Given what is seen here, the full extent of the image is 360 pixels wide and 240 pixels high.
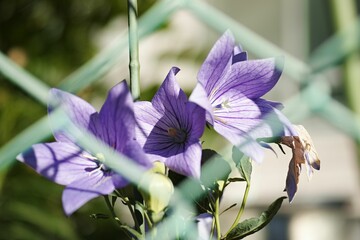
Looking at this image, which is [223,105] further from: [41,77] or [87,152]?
[41,77]

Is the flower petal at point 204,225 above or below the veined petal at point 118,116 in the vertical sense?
below

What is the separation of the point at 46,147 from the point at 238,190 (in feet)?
9.91

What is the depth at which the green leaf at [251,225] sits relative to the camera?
541 mm

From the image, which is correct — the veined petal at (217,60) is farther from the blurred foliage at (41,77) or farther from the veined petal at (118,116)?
the blurred foliage at (41,77)

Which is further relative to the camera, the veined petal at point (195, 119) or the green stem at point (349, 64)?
the green stem at point (349, 64)

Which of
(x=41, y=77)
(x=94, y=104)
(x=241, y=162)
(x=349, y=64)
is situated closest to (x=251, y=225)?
(x=241, y=162)

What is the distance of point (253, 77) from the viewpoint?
568 millimetres

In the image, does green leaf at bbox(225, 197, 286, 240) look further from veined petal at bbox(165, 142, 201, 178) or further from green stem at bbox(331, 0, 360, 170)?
green stem at bbox(331, 0, 360, 170)

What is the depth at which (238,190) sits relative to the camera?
3.52 metres

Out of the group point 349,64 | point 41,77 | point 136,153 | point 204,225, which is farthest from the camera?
point 41,77

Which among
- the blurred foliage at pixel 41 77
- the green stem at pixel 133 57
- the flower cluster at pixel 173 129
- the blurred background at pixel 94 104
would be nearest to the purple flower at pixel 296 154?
the flower cluster at pixel 173 129

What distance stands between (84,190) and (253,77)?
0.15 meters

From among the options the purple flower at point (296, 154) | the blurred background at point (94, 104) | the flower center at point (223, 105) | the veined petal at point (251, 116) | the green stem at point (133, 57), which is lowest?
the blurred background at point (94, 104)

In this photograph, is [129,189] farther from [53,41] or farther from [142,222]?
[53,41]
